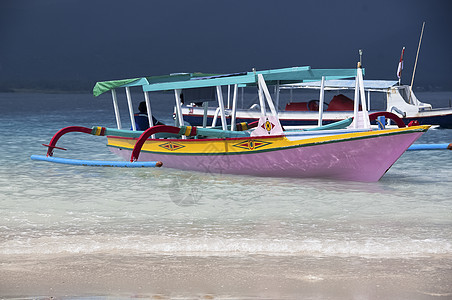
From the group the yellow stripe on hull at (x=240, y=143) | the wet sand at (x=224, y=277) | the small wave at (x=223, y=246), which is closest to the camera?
the wet sand at (x=224, y=277)

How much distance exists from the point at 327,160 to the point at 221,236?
16.9 ft

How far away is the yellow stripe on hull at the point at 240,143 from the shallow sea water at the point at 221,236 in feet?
2.39

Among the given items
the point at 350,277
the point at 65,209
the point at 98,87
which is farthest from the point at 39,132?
the point at 350,277

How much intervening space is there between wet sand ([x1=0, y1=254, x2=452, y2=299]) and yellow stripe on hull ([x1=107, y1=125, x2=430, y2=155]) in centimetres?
551

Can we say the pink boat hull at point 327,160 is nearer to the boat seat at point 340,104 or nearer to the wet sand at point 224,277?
the wet sand at point 224,277

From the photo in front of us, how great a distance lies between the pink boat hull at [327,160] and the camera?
13.5m

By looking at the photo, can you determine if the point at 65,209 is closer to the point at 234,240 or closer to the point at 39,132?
the point at 234,240

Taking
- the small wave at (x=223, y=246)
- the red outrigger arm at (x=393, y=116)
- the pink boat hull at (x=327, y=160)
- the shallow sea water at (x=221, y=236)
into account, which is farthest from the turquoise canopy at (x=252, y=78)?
the small wave at (x=223, y=246)

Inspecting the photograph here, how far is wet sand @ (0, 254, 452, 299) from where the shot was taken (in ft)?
21.5

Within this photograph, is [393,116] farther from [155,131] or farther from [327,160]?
[155,131]

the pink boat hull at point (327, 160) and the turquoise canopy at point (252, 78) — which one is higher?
the turquoise canopy at point (252, 78)

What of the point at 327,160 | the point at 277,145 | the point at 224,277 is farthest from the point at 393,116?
the point at 224,277

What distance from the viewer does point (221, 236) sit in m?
9.64

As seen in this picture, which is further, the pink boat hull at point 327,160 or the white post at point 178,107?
the white post at point 178,107
